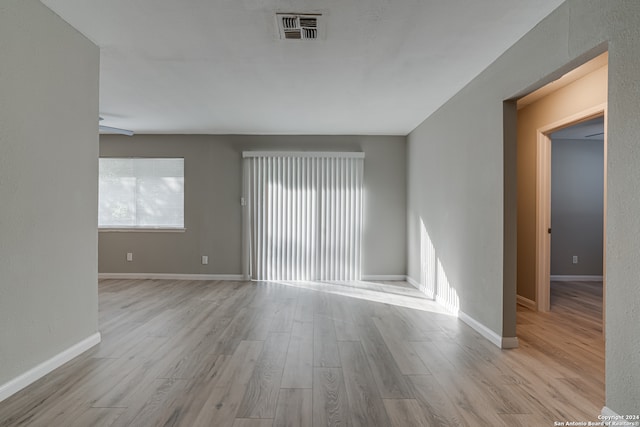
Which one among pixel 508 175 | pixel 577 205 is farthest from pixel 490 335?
pixel 577 205

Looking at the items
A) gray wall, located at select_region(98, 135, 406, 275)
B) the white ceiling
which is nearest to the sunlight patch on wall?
gray wall, located at select_region(98, 135, 406, 275)

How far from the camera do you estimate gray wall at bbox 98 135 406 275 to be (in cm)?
624

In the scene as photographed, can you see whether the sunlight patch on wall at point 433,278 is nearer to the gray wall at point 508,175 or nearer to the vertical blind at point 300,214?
the gray wall at point 508,175

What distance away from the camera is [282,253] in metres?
6.21

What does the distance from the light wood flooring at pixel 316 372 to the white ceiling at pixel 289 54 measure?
2457mm

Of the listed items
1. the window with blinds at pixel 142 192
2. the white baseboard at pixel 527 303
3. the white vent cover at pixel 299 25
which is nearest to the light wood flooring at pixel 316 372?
the white baseboard at pixel 527 303

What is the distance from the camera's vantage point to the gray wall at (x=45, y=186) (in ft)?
7.20

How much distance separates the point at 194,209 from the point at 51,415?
4460 millimetres

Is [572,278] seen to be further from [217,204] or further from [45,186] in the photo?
[45,186]

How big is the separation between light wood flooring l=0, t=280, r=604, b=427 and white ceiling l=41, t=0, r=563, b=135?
2457 mm

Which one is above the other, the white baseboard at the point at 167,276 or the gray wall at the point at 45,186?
the gray wall at the point at 45,186

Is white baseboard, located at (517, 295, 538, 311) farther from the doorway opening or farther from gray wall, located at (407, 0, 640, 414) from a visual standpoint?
gray wall, located at (407, 0, 640, 414)

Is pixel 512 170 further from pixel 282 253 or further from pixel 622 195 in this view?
→ pixel 282 253

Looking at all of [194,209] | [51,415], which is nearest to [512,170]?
[51,415]
